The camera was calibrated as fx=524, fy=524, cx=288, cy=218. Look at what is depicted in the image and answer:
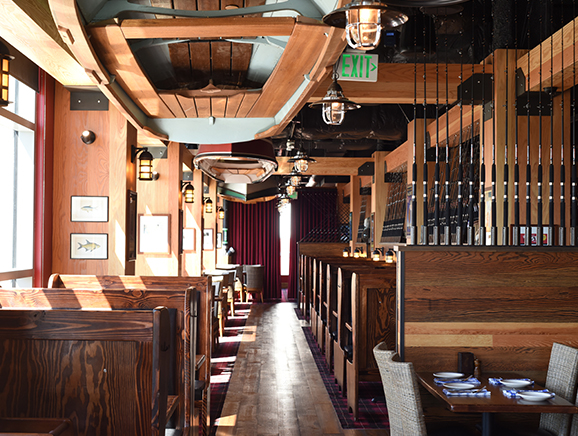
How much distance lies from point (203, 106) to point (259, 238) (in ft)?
41.6

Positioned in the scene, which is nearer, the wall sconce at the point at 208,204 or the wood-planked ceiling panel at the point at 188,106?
the wood-planked ceiling panel at the point at 188,106

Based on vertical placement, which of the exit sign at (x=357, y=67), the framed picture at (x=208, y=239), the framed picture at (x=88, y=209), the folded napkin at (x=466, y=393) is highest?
the exit sign at (x=357, y=67)

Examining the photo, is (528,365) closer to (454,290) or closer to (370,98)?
(454,290)

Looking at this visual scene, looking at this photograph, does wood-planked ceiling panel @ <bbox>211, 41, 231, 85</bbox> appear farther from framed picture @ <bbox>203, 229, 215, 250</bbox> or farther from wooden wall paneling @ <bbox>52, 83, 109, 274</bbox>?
framed picture @ <bbox>203, 229, 215, 250</bbox>

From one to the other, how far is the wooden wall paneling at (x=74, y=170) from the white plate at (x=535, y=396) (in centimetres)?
414

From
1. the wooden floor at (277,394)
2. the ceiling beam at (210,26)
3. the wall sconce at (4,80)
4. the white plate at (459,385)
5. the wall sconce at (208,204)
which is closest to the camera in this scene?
the ceiling beam at (210,26)

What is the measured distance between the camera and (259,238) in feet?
53.7

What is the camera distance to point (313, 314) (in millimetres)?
8945

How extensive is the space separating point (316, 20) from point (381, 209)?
310 inches

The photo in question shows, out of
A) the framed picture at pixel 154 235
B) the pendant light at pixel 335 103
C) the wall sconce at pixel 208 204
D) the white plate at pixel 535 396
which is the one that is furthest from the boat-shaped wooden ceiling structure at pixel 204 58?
the wall sconce at pixel 208 204

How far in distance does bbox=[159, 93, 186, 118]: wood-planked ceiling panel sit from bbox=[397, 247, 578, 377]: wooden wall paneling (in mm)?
1842

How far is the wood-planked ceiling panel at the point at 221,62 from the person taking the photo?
300cm

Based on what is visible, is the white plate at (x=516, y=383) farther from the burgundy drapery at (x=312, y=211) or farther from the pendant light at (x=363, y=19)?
the burgundy drapery at (x=312, y=211)

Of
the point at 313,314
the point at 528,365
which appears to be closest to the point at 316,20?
the point at 528,365
